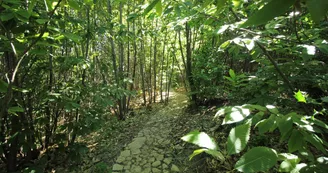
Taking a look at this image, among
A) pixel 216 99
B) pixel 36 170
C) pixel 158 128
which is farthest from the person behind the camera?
pixel 216 99

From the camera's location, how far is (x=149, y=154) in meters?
3.42

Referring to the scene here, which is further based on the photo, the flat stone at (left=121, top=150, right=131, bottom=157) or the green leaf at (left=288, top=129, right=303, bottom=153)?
the flat stone at (left=121, top=150, right=131, bottom=157)

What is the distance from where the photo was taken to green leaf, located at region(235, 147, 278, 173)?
1.59ft

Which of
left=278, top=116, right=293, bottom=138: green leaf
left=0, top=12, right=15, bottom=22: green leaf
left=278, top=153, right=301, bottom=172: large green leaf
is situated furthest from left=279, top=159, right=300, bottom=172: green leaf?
left=0, top=12, right=15, bottom=22: green leaf

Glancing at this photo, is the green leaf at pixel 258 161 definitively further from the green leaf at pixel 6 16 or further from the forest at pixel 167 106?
the green leaf at pixel 6 16

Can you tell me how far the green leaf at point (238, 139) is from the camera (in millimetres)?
523

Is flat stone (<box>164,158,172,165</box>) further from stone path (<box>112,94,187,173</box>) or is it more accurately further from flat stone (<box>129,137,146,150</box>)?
flat stone (<box>129,137,146,150</box>)

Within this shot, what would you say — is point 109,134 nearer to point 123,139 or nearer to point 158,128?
point 123,139

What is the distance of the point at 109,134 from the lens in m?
4.25

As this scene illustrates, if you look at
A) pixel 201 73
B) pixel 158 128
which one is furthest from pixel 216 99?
pixel 158 128

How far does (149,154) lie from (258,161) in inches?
123

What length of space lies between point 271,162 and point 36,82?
8.92 feet

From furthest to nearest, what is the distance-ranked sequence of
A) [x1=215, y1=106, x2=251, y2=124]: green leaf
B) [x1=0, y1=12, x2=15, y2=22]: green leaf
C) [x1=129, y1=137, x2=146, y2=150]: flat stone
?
[x1=129, y1=137, x2=146, y2=150]: flat stone
[x1=0, y1=12, x2=15, y2=22]: green leaf
[x1=215, y1=106, x2=251, y2=124]: green leaf

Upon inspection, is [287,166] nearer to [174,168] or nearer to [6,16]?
[6,16]
